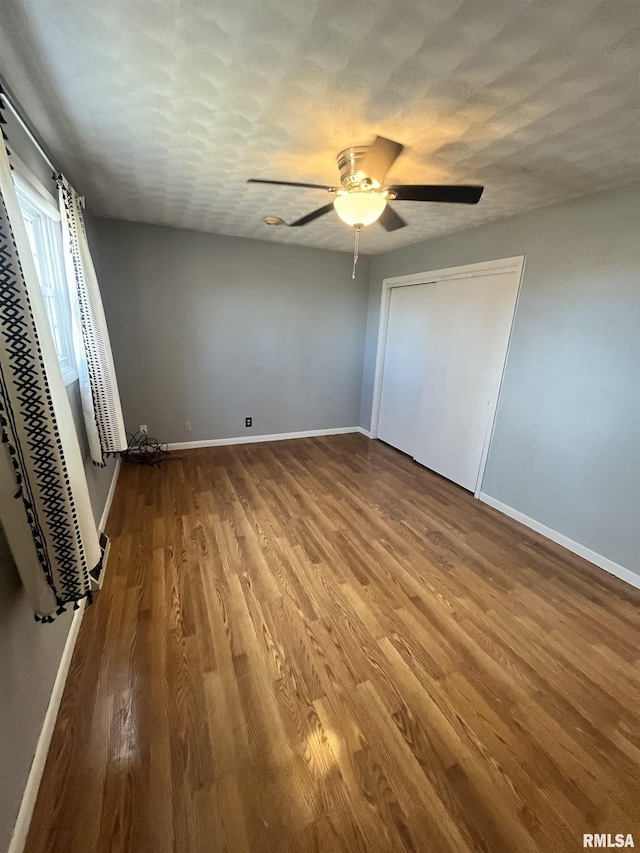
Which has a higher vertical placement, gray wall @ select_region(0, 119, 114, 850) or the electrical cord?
gray wall @ select_region(0, 119, 114, 850)

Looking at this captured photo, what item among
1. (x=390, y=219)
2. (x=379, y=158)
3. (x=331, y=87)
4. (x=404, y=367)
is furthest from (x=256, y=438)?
(x=331, y=87)

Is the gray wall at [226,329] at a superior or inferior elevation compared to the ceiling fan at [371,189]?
inferior

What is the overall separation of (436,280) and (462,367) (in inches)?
36.8

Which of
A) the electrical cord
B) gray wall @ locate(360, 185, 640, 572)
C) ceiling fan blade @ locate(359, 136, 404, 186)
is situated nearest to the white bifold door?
gray wall @ locate(360, 185, 640, 572)

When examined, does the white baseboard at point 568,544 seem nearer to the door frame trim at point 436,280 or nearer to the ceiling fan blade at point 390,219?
the door frame trim at point 436,280

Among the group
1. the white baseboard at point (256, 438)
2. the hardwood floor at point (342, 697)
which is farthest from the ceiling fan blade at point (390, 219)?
the white baseboard at point (256, 438)

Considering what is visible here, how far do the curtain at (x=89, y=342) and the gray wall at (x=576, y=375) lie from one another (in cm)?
292

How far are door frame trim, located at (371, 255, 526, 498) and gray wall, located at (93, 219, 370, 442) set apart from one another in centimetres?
34

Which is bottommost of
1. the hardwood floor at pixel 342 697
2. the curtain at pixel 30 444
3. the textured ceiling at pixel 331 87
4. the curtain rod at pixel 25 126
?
the hardwood floor at pixel 342 697

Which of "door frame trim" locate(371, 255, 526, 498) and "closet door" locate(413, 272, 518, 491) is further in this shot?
"closet door" locate(413, 272, 518, 491)

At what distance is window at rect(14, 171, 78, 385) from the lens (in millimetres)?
1883

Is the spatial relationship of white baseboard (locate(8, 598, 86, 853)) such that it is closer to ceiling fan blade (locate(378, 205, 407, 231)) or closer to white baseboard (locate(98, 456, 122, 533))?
white baseboard (locate(98, 456, 122, 533))

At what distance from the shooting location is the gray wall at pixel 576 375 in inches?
81.3

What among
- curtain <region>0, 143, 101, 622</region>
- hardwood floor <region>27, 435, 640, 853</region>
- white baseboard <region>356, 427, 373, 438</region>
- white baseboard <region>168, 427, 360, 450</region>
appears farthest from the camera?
white baseboard <region>356, 427, 373, 438</region>
